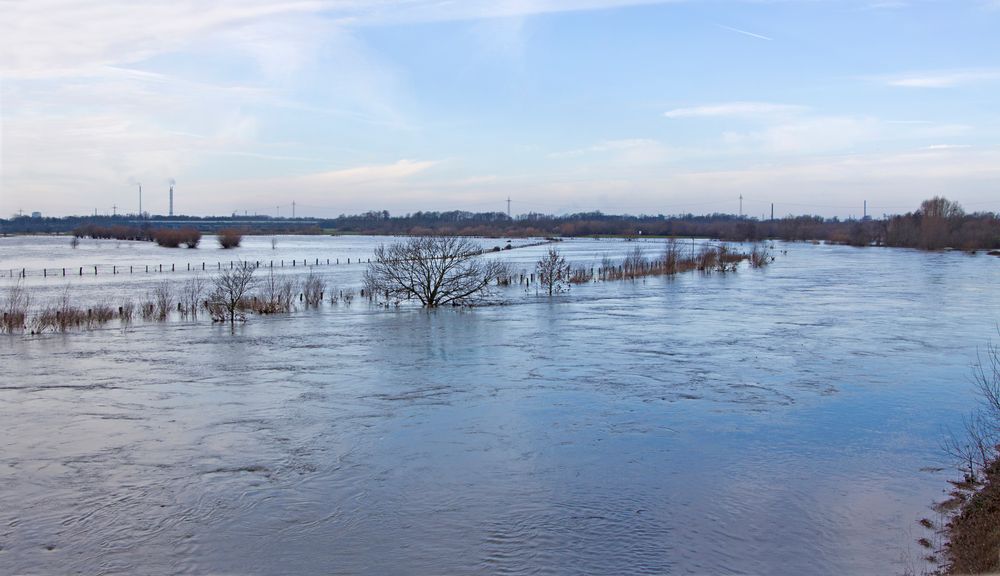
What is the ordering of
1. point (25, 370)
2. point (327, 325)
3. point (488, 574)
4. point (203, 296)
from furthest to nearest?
point (203, 296) < point (327, 325) < point (25, 370) < point (488, 574)

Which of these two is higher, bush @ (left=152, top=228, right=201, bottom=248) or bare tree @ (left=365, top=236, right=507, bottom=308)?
bush @ (left=152, top=228, right=201, bottom=248)

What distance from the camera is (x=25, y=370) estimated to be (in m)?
15.3

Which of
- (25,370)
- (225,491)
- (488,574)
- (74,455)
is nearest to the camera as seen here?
(488,574)

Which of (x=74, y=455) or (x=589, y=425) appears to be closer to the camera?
(x=74, y=455)

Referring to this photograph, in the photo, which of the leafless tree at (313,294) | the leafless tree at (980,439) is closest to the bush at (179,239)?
the leafless tree at (313,294)

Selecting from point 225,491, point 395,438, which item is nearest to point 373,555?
point 225,491

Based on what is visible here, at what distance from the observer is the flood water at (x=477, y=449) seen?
7.39 meters

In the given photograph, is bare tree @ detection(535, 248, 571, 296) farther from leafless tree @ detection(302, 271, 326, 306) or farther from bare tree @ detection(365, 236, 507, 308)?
leafless tree @ detection(302, 271, 326, 306)

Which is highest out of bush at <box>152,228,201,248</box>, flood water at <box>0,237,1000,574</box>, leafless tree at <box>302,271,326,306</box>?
bush at <box>152,228,201,248</box>

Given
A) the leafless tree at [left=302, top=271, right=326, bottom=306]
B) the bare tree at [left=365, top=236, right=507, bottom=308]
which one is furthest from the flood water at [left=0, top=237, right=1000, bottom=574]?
the leafless tree at [left=302, top=271, right=326, bottom=306]

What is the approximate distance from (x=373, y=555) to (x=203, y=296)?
2354 centimetres

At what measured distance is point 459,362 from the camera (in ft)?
53.2

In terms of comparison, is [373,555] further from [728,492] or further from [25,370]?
[25,370]

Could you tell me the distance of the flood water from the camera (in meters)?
7.39
